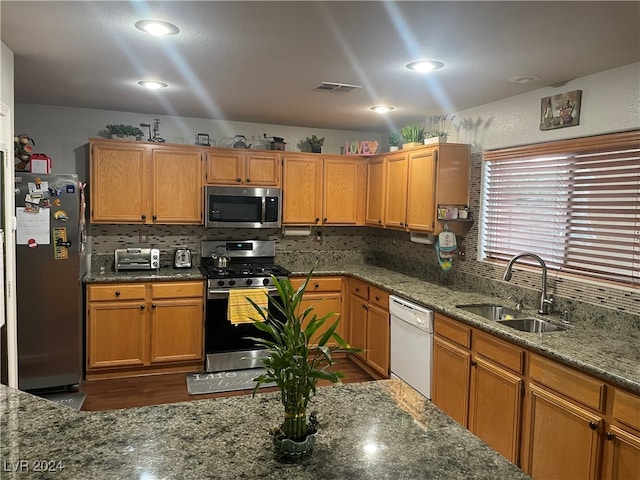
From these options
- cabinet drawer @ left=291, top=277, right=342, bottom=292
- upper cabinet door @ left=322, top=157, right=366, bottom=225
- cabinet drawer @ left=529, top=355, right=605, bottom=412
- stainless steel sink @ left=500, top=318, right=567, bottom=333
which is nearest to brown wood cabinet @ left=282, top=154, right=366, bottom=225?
upper cabinet door @ left=322, top=157, right=366, bottom=225

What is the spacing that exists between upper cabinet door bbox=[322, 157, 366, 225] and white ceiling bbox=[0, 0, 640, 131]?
1264 millimetres

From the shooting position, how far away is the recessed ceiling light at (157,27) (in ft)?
7.28

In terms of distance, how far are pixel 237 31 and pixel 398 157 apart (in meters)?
2.50

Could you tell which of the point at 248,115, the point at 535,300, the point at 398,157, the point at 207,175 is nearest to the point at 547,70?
the point at 535,300

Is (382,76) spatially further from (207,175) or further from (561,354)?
(207,175)

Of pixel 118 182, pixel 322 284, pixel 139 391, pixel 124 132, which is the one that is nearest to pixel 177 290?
pixel 139 391

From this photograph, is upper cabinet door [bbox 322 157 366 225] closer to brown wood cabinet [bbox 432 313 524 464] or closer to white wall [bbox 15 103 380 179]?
white wall [bbox 15 103 380 179]

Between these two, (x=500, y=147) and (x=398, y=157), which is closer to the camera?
(x=500, y=147)

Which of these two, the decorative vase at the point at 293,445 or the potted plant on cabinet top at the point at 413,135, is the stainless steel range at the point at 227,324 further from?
the decorative vase at the point at 293,445

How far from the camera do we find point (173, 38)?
241cm

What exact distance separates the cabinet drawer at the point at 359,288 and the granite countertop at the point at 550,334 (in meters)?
0.11

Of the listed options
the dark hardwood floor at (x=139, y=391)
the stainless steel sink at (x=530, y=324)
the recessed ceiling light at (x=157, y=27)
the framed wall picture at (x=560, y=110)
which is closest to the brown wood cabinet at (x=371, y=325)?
the dark hardwood floor at (x=139, y=391)

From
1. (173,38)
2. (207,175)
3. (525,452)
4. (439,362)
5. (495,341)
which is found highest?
(173,38)

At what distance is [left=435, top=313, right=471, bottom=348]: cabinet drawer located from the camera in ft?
10.00
